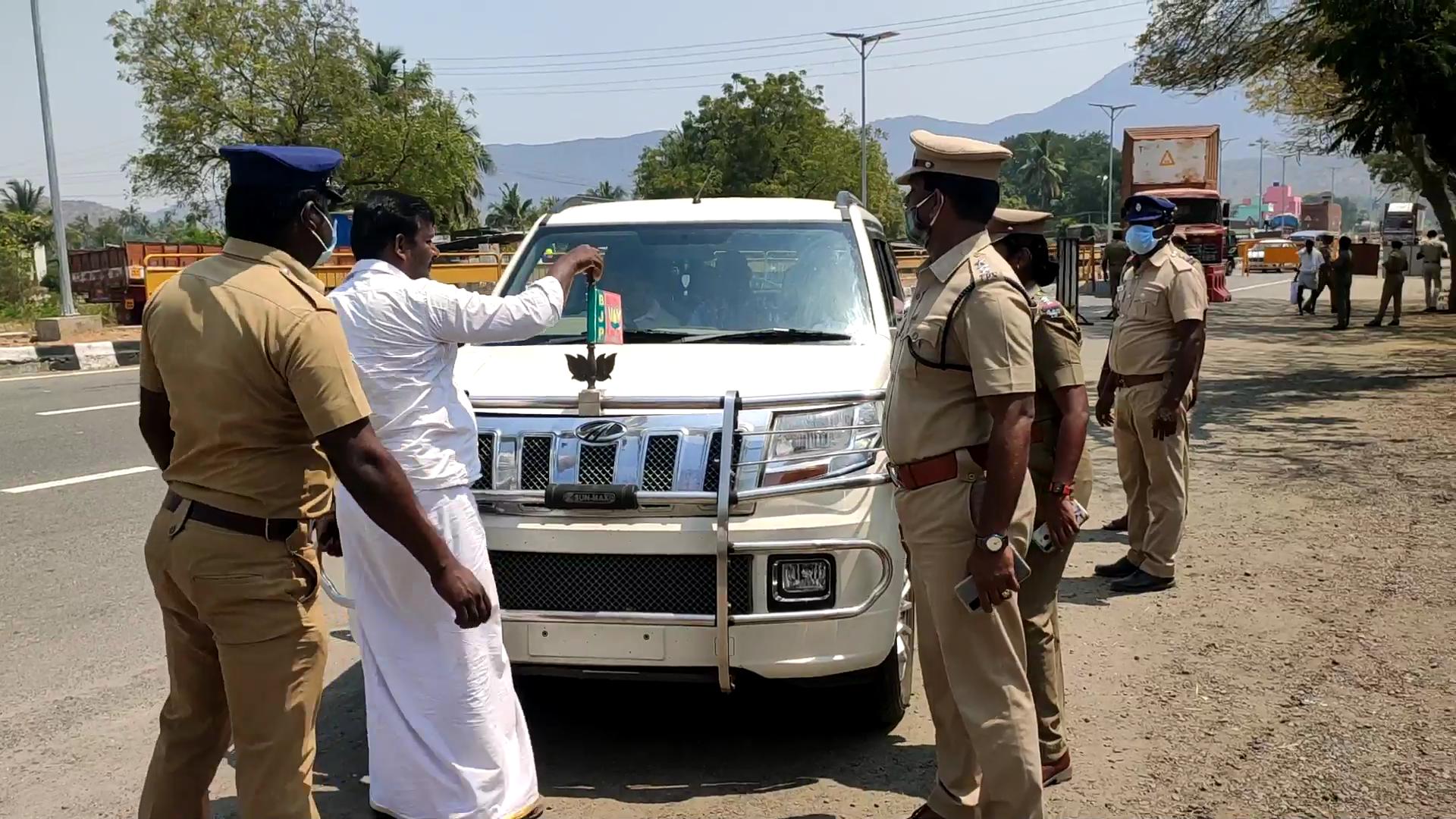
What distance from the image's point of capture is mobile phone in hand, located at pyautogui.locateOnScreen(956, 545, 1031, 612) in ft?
10.0

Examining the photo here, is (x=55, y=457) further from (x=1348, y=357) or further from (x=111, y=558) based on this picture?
→ (x=1348, y=357)

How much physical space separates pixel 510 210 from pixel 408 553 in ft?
316

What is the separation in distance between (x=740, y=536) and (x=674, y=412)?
48cm

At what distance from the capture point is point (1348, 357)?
16766 millimetres

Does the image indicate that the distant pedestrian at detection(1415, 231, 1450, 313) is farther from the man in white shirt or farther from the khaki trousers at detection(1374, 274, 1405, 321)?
the man in white shirt

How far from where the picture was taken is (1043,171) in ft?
438

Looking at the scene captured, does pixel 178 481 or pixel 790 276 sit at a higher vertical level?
pixel 790 276

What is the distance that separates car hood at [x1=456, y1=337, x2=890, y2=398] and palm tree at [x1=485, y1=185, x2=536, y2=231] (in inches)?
3319

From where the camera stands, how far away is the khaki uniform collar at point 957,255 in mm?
3158

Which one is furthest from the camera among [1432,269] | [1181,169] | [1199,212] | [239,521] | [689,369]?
[1181,169]

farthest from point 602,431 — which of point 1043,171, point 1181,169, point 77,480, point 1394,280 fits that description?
point 1043,171

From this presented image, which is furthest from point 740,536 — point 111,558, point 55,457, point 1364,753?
point 55,457

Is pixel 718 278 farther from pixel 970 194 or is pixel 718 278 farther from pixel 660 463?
pixel 970 194

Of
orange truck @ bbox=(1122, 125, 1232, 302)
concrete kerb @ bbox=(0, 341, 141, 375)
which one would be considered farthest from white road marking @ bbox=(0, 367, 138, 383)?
orange truck @ bbox=(1122, 125, 1232, 302)
